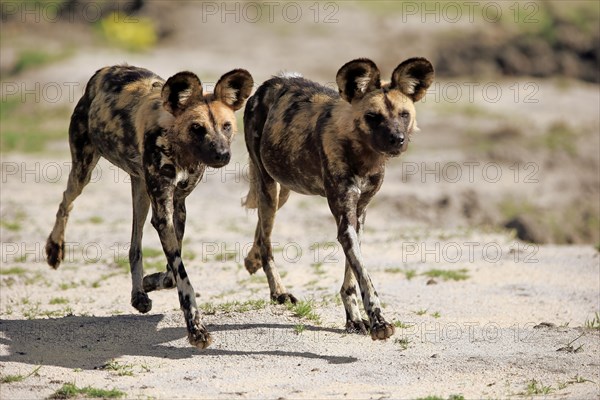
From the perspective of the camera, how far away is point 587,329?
23.0 ft

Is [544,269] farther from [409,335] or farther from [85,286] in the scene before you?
[85,286]

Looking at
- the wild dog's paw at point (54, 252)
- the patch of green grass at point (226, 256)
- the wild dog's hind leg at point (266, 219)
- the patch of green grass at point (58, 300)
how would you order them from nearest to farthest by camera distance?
the wild dog's hind leg at point (266, 219) → the wild dog's paw at point (54, 252) → the patch of green grass at point (58, 300) → the patch of green grass at point (226, 256)

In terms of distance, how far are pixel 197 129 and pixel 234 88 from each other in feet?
1.24

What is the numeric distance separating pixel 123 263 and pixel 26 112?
8.78m

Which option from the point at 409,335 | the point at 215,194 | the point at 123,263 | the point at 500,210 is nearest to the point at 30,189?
the point at 215,194

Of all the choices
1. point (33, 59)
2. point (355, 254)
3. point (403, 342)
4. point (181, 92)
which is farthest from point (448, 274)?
point (33, 59)

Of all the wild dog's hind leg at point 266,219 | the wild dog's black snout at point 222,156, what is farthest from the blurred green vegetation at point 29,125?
the wild dog's black snout at point 222,156

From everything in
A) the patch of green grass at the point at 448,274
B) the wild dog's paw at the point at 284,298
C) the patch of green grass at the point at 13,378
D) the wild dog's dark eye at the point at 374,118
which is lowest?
the patch of green grass at the point at 448,274

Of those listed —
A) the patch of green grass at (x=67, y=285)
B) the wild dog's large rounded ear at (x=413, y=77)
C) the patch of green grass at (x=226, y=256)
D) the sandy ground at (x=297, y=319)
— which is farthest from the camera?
the patch of green grass at (x=226, y=256)

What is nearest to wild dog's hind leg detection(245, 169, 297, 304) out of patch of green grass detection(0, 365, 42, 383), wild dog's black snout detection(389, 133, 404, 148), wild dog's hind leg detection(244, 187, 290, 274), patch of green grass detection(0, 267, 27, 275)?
wild dog's hind leg detection(244, 187, 290, 274)

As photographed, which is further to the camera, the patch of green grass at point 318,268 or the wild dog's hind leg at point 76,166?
the patch of green grass at point 318,268

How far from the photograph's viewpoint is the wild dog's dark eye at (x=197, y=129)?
6.19 meters

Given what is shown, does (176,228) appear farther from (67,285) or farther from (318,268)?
(318,268)

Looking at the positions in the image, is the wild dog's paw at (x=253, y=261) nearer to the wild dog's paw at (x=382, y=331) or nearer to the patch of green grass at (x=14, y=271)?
the wild dog's paw at (x=382, y=331)
